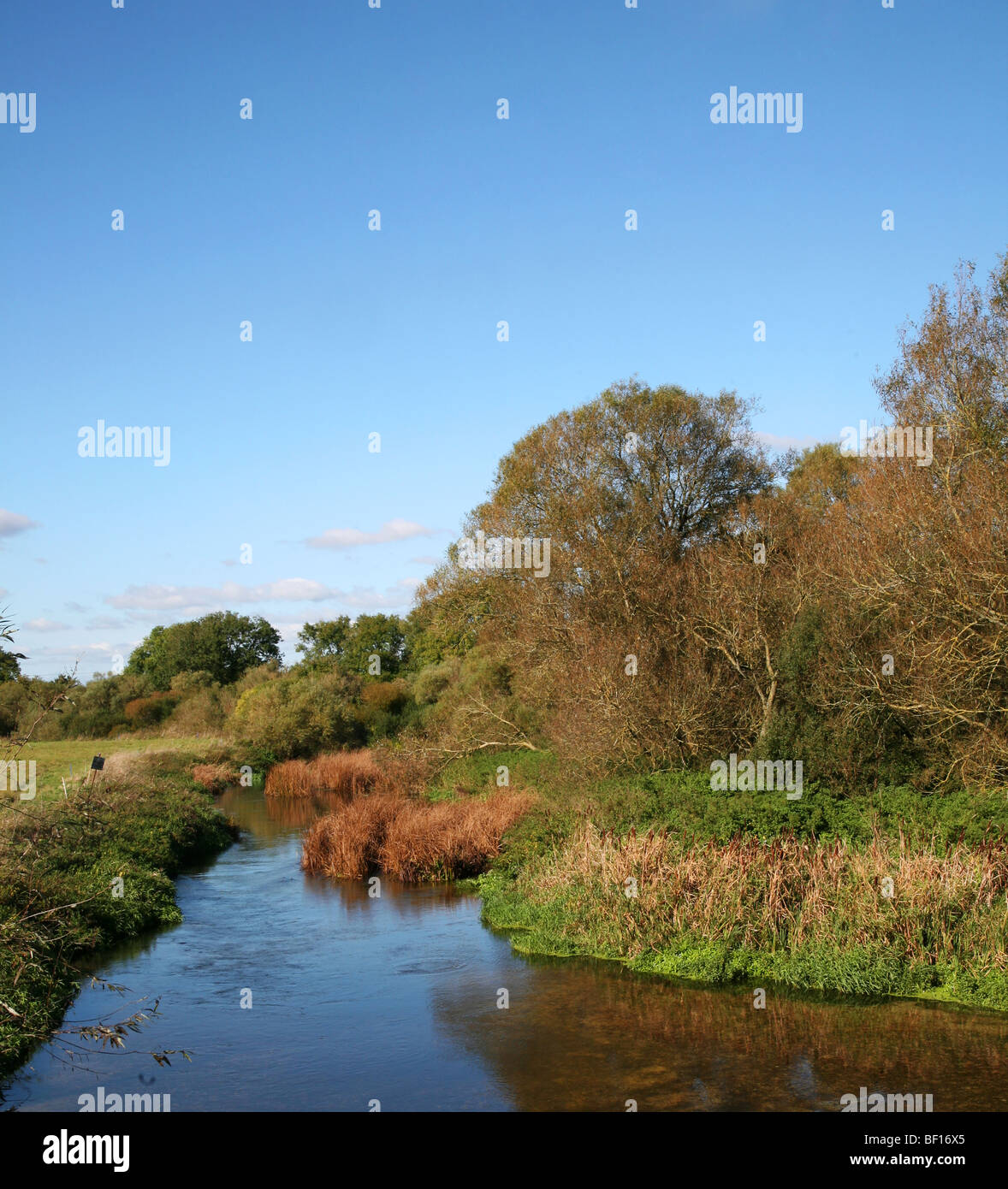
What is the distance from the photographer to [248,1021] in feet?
43.2

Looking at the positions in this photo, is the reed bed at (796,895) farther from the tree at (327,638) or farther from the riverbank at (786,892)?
the tree at (327,638)

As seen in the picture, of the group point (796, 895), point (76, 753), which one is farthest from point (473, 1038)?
point (76, 753)

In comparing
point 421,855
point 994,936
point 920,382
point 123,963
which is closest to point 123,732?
point 421,855

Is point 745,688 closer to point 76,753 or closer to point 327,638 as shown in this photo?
point 76,753

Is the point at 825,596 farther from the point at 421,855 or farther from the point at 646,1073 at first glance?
the point at 646,1073

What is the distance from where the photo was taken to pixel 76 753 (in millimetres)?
44750

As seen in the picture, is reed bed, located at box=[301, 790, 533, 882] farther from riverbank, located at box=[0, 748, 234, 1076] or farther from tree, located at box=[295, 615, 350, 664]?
tree, located at box=[295, 615, 350, 664]

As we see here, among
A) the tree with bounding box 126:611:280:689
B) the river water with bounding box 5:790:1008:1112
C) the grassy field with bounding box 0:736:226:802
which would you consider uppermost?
the tree with bounding box 126:611:280:689

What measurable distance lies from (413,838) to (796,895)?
10.5 metres

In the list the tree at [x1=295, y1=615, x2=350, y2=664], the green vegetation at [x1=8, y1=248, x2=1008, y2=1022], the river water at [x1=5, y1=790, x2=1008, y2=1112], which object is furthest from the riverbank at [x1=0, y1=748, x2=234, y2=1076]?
the tree at [x1=295, y1=615, x2=350, y2=664]

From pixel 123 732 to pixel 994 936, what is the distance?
60200 millimetres

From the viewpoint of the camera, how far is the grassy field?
27.4m

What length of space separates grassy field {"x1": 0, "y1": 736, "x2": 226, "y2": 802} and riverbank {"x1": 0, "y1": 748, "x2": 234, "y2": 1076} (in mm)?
1211

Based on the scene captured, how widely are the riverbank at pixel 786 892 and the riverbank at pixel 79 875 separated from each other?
268 inches
